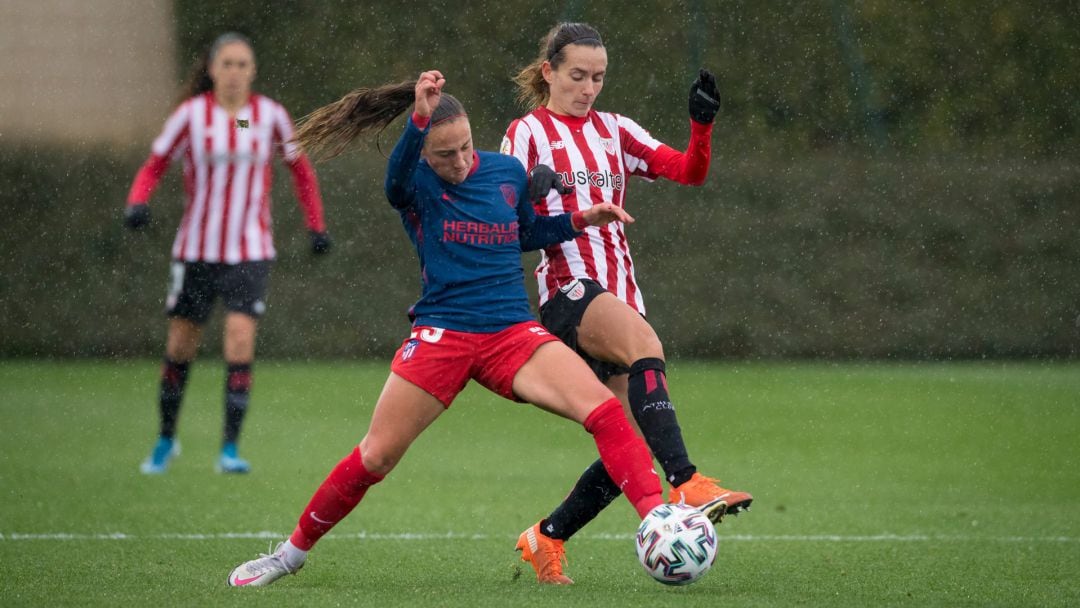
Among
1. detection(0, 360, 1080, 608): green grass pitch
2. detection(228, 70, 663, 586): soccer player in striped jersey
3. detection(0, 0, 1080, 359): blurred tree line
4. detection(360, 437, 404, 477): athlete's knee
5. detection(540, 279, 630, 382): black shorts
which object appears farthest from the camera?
detection(0, 0, 1080, 359): blurred tree line

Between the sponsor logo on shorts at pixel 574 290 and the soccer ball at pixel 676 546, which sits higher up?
the sponsor logo on shorts at pixel 574 290

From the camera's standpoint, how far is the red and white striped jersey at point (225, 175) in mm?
7879

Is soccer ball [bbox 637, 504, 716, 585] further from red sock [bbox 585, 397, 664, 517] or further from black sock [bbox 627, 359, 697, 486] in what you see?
black sock [bbox 627, 359, 697, 486]

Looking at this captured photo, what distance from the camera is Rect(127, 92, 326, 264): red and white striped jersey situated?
25.8 feet

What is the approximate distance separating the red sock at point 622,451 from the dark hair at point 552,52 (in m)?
1.36

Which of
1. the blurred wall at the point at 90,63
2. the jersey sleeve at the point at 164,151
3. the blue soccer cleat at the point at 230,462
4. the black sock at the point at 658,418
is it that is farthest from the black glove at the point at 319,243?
the blurred wall at the point at 90,63

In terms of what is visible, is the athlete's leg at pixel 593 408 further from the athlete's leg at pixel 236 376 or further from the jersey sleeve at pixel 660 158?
the athlete's leg at pixel 236 376

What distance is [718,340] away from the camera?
44.7 feet

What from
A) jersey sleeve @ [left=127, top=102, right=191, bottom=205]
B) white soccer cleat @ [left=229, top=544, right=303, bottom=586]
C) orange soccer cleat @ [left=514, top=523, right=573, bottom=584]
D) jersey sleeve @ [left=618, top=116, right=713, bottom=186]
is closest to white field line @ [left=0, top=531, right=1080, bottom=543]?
orange soccer cleat @ [left=514, top=523, right=573, bottom=584]

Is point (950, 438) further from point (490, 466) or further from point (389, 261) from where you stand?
point (389, 261)

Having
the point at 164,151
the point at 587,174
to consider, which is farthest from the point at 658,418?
the point at 164,151

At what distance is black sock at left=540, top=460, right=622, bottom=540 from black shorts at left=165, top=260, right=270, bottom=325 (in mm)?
3221

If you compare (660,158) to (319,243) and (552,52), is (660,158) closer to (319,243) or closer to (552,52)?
(552,52)

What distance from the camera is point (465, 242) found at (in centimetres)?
445
